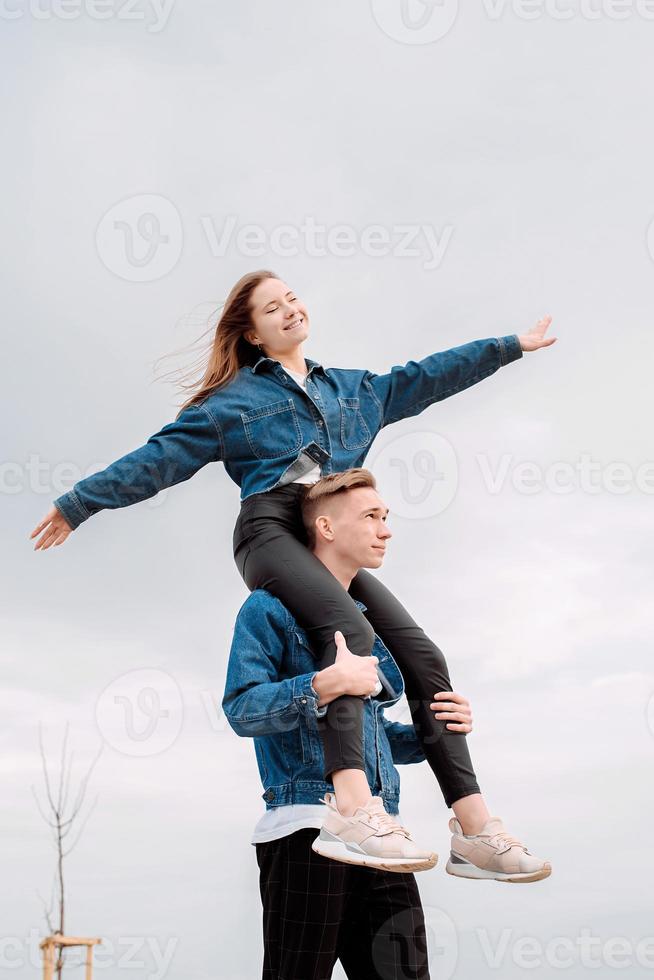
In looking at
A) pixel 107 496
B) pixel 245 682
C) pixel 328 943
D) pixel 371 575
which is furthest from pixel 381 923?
pixel 107 496

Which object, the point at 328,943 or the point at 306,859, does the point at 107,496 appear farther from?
the point at 328,943

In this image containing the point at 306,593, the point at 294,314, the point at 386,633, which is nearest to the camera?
the point at 306,593

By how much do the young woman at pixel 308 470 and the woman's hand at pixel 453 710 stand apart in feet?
0.04

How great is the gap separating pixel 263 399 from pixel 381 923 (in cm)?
181

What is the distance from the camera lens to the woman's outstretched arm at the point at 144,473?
3.77 meters

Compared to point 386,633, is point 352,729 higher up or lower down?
lower down

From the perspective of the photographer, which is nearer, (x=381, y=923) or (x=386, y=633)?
(x=381, y=923)

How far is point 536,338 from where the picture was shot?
438 cm

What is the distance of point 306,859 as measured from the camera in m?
3.38

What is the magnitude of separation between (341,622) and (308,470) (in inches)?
25.3

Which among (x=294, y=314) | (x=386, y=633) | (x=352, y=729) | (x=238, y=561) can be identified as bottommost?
(x=352, y=729)

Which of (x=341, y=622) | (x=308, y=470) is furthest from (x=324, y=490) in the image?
(x=341, y=622)

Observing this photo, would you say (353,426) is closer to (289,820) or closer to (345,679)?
(345,679)

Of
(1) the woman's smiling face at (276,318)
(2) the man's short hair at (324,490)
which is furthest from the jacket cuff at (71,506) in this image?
(1) the woman's smiling face at (276,318)
